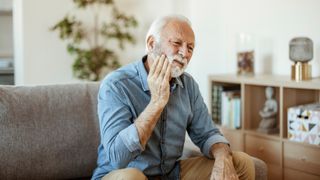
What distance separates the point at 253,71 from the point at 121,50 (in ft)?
3.77

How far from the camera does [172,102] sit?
196 centimetres

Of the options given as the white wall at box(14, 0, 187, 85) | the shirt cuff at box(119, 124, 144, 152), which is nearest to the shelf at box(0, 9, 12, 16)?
the white wall at box(14, 0, 187, 85)

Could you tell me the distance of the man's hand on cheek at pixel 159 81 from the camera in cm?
172

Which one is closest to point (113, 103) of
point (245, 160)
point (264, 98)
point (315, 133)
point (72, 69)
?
point (245, 160)

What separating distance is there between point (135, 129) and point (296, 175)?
1244mm

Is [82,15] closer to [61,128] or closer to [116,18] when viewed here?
[116,18]

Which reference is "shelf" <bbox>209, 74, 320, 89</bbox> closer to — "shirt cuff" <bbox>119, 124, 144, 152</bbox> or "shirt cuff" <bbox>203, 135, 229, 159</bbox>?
"shirt cuff" <bbox>203, 135, 229, 159</bbox>

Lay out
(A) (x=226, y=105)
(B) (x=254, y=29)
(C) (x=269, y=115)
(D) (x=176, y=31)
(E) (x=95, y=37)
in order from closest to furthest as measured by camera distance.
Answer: (D) (x=176, y=31), (C) (x=269, y=115), (A) (x=226, y=105), (B) (x=254, y=29), (E) (x=95, y=37)

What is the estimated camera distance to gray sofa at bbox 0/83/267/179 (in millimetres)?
1916

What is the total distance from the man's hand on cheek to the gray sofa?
0.46 meters

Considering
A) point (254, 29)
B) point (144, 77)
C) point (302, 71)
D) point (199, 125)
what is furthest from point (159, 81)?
point (254, 29)

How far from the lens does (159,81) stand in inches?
68.5

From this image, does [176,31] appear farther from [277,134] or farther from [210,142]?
[277,134]

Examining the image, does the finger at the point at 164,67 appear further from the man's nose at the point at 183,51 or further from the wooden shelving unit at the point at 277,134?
the wooden shelving unit at the point at 277,134
